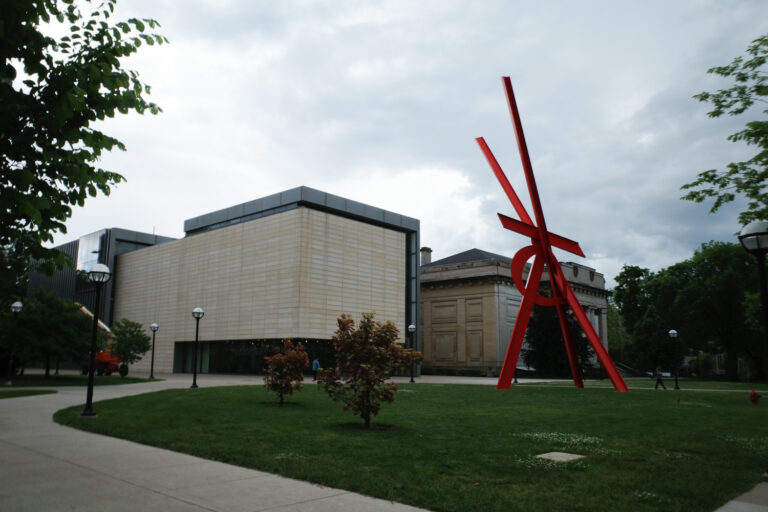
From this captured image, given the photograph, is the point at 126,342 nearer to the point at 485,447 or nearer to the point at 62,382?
the point at 62,382

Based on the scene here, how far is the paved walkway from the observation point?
6023 mm

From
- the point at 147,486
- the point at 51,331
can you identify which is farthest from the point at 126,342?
the point at 147,486

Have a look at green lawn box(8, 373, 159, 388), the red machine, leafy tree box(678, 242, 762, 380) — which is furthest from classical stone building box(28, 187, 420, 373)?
leafy tree box(678, 242, 762, 380)

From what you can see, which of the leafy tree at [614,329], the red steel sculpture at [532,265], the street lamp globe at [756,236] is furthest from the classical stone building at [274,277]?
the leafy tree at [614,329]

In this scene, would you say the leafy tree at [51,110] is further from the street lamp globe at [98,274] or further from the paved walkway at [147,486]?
the street lamp globe at [98,274]

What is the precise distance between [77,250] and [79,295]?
6.10 m

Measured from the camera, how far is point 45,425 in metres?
13.2

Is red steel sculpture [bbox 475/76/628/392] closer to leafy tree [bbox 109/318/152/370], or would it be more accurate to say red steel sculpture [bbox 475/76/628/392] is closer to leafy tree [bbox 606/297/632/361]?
leafy tree [bbox 109/318/152/370]

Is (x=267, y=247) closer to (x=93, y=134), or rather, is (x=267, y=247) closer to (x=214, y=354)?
(x=214, y=354)

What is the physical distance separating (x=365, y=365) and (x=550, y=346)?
48.2 metres

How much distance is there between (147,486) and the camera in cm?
692

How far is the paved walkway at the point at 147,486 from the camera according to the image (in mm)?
6023

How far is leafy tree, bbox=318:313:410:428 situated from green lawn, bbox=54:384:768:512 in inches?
30.5

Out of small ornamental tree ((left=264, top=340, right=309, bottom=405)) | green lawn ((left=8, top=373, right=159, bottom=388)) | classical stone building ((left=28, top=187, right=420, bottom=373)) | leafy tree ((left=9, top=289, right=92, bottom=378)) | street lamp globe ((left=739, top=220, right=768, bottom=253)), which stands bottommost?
green lawn ((left=8, top=373, right=159, bottom=388))
